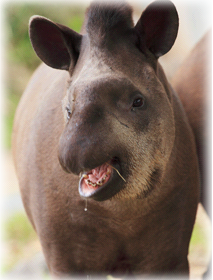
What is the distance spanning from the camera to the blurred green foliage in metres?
9.70

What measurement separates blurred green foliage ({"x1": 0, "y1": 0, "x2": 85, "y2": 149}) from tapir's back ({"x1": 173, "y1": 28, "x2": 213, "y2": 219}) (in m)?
5.98

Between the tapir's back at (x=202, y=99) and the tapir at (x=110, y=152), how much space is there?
57 centimetres

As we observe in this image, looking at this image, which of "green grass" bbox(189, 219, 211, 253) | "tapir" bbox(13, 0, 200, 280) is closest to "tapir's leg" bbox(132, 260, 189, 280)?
"tapir" bbox(13, 0, 200, 280)

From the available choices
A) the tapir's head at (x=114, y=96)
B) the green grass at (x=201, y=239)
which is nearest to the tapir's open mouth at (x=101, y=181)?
the tapir's head at (x=114, y=96)

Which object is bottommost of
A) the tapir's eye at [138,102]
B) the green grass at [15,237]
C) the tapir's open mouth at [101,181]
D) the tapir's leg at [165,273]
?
the green grass at [15,237]

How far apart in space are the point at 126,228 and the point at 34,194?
59 centimetres

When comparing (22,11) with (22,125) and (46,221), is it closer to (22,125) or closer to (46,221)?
(22,125)

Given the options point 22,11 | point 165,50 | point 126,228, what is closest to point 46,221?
point 126,228

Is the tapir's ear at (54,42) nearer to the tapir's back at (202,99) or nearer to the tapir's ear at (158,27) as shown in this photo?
the tapir's ear at (158,27)

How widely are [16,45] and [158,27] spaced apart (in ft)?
24.9

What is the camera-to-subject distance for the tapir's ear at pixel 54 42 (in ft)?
8.38

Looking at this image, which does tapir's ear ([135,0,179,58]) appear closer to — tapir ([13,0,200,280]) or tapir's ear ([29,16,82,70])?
tapir ([13,0,200,280])

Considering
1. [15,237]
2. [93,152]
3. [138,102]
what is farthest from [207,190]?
[15,237]

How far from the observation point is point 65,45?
2602mm
